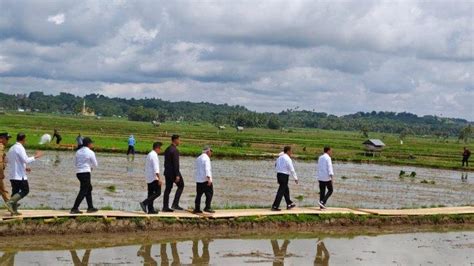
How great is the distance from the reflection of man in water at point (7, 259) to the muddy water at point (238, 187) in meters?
5.35

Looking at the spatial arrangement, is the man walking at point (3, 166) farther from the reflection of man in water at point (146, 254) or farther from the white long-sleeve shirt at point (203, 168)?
the white long-sleeve shirt at point (203, 168)

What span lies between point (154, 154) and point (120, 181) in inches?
425

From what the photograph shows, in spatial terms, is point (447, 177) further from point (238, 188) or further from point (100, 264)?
point (100, 264)

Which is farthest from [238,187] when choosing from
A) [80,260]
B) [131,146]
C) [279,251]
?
[131,146]

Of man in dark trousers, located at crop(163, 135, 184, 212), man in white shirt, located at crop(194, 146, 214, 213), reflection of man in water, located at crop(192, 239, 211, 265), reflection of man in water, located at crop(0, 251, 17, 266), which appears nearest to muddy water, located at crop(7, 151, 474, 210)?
man in dark trousers, located at crop(163, 135, 184, 212)

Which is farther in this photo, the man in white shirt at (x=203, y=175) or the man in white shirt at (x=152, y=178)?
the man in white shirt at (x=203, y=175)

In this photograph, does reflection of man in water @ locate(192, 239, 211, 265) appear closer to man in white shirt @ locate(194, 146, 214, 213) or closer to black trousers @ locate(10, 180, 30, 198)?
man in white shirt @ locate(194, 146, 214, 213)

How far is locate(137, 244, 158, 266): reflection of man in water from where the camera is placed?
11.4 meters

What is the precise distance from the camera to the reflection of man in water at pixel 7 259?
35.1ft

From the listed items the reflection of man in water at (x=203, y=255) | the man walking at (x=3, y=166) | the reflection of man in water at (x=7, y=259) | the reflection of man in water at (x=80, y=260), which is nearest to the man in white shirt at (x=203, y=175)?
the reflection of man in water at (x=203, y=255)

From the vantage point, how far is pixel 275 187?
86.5ft

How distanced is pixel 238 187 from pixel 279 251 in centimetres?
1227

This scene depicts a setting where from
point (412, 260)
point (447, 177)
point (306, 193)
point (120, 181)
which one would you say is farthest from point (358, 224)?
point (447, 177)

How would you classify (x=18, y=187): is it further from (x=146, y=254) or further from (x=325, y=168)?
(x=325, y=168)
